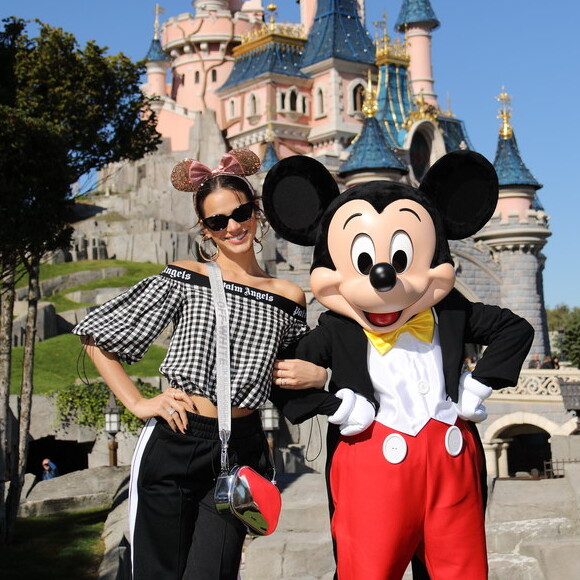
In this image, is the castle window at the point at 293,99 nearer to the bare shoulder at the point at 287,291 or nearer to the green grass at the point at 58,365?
the green grass at the point at 58,365

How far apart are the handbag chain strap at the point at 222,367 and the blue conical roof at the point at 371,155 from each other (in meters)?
20.8

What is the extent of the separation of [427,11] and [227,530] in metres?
34.0

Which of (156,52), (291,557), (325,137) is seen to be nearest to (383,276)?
(291,557)

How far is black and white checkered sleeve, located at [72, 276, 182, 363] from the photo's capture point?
368 centimetres

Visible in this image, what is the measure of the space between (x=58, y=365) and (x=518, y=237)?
43.3ft

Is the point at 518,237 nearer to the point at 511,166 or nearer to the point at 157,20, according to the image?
the point at 511,166

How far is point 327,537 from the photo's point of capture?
20.8 ft

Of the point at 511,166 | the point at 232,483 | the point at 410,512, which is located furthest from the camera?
the point at 511,166

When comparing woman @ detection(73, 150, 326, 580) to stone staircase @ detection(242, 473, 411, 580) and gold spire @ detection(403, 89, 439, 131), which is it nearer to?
stone staircase @ detection(242, 473, 411, 580)

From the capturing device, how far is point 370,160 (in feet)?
80.0

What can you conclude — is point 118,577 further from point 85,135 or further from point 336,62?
point 336,62

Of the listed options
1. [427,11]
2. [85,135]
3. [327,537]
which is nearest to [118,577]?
[327,537]

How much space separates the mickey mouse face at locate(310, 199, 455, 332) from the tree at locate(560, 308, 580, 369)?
2747 cm

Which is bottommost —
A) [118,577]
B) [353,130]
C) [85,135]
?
[118,577]
